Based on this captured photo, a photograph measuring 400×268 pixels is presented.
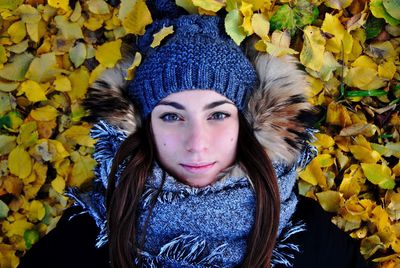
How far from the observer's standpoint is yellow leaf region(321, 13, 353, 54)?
5.88 ft

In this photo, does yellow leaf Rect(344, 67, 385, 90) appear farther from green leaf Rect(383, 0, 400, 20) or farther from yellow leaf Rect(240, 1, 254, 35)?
yellow leaf Rect(240, 1, 254, 35)

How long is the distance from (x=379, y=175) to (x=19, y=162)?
1.18 m

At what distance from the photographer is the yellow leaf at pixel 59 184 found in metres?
1.95

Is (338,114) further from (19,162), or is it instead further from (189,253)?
(19,162)

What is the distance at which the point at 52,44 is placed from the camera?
6.30 feet

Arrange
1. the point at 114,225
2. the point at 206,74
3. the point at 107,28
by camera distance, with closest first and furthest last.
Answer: the point at 206,74, the point at 114,225, the point at 107,28

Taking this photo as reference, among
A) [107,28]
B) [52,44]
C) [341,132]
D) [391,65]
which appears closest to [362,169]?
[341,132]

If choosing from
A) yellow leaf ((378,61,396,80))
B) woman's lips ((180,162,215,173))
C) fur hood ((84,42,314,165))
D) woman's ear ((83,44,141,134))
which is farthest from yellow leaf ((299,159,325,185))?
woman's ear ((83,44,141,134))

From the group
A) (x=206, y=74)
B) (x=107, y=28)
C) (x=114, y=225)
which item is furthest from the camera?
(x=107, y=28)

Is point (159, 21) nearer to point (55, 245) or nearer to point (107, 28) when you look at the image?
point (107, 28)

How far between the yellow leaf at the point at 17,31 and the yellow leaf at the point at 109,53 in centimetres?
26

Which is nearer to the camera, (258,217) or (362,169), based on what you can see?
(258,217)

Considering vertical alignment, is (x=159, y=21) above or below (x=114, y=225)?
above

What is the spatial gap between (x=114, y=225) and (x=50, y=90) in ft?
1.86
